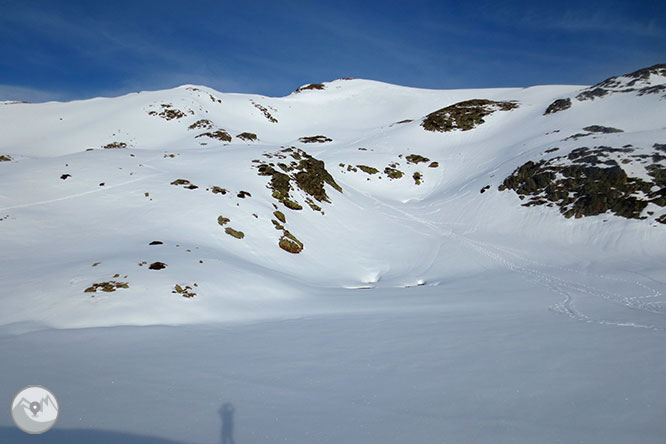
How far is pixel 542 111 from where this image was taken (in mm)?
49781

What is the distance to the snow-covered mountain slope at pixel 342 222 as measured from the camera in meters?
10.1

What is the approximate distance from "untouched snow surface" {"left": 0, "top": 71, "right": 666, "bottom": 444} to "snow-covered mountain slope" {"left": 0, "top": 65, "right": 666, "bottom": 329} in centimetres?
14

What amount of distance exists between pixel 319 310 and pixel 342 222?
1430 cm

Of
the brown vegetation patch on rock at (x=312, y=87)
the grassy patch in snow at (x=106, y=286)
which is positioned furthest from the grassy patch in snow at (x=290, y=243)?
the brown vegetation patch on rock at (x=312, y=87)

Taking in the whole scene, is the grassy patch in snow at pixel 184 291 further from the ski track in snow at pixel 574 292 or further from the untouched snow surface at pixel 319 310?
Answer: the ski track in snow at pixel 574 292

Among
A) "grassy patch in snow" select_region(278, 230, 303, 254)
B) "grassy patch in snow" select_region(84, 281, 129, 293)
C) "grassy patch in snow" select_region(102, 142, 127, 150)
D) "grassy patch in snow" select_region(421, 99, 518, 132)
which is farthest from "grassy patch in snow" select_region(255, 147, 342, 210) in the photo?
"grassy patch in snow" select_region(102, 142, 127, 150)

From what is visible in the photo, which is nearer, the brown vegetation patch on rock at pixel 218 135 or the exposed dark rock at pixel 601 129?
the exposed dark rock at pixel 601 129

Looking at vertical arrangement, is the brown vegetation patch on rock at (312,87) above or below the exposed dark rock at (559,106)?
above

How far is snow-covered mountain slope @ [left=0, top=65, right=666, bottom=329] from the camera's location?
10.1 m

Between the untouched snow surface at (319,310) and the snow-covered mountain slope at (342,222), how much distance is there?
5.5 inches

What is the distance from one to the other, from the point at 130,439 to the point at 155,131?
68.5 metres

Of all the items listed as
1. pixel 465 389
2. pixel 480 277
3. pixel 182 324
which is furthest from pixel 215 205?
pixel 465 389

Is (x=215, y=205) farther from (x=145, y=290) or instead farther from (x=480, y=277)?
(x=480, y=277)

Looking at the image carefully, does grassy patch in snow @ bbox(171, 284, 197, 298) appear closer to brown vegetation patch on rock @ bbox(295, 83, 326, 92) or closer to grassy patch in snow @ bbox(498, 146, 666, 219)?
grassy patch in snow @ bbox(498, 146, 666, 219)
